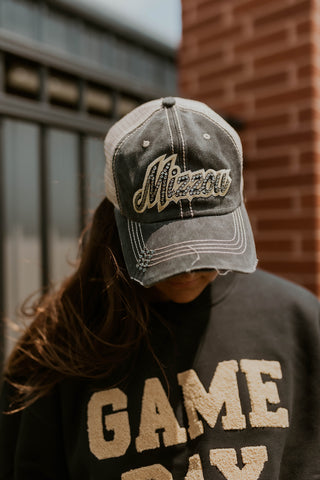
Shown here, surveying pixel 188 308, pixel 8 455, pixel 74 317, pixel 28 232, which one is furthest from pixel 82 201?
pixel 28 232

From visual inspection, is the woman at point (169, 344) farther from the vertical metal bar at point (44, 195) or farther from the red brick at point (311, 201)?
the red brick at point (311, 201)

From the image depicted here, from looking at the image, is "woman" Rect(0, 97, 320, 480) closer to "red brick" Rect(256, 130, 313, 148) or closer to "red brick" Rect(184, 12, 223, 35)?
"red brick" Rect(256, 130, 313, 148)

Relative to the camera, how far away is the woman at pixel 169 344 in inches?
42.3

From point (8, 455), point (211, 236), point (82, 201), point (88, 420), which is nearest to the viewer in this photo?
point (211, 236)

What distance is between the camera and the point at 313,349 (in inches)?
47.9

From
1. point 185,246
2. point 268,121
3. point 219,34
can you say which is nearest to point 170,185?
point 185,246

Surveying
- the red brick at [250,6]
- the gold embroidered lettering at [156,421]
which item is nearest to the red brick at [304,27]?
the red brick at [250,6]

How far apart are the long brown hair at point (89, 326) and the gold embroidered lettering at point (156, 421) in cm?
11

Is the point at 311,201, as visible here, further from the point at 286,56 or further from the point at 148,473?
the point at 148,473

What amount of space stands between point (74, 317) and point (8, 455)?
0.41m

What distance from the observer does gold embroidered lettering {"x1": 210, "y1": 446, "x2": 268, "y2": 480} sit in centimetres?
112

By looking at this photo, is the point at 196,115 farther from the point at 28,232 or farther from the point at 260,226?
the point at 28,232

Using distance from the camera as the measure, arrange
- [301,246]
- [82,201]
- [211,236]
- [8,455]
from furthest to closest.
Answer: [301,246], [82,201], [8,455], [211,236]

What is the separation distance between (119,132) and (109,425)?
71 centimetres
